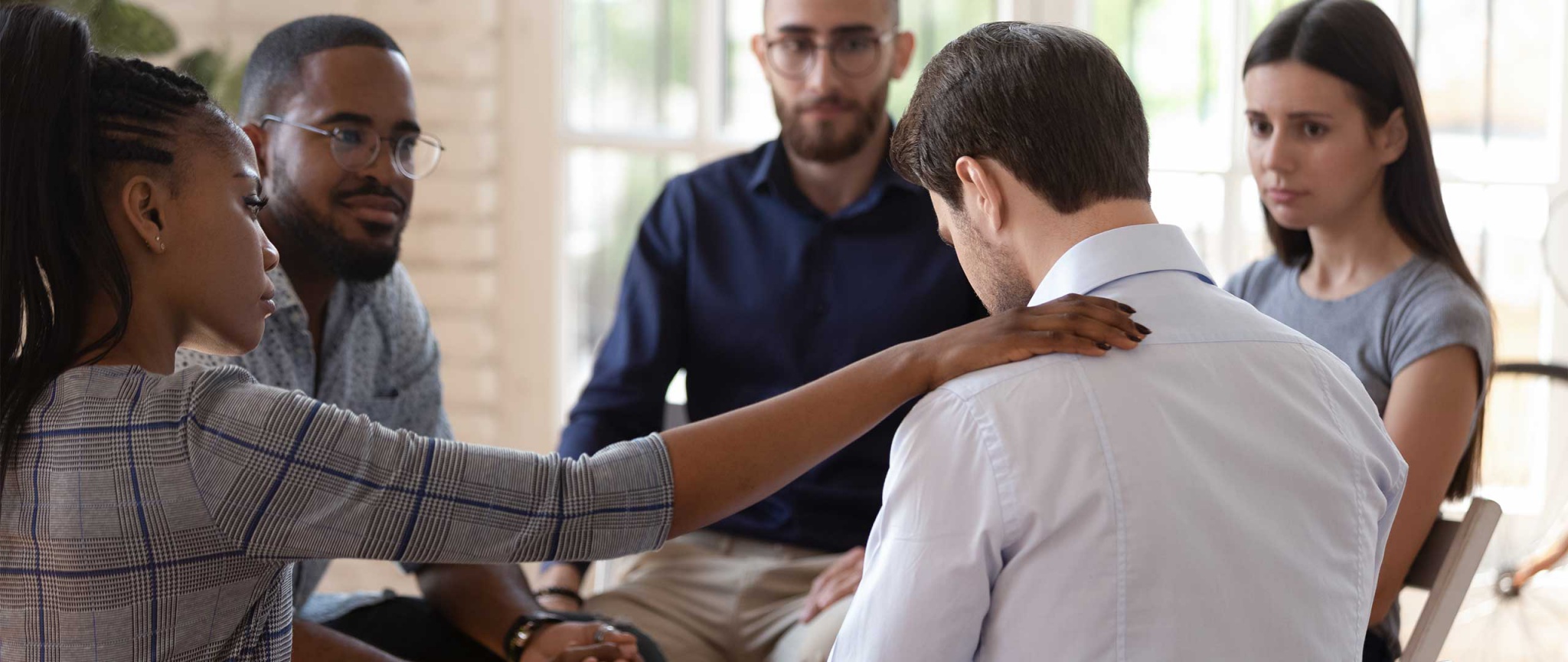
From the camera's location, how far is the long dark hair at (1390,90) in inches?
69.2

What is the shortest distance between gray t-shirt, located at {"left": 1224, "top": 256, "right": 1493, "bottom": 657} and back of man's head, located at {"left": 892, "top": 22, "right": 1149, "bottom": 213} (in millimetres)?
673

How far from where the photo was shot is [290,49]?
1.76 metres

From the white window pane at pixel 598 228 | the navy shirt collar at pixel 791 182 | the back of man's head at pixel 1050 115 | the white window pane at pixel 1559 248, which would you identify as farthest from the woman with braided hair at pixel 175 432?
the white window pane at pixel 1559 248

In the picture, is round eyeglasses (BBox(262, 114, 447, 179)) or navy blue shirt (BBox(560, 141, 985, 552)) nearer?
round eyeglasses (BBox(262, 114, 447, 179))

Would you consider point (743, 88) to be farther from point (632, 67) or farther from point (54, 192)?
point (54, 192)

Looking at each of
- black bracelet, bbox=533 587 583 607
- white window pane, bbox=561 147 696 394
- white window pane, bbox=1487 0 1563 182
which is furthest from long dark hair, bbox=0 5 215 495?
white window pane, bbox=1487 0 1563 182

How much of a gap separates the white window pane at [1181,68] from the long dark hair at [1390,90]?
1376 mm

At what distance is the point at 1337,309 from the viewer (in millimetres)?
1815

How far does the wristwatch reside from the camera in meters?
1.63

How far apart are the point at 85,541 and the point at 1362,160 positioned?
5.34 feet

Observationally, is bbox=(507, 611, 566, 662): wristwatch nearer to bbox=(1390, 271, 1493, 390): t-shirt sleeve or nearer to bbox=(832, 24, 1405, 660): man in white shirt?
bbox=(832, 24, 1405, 660): man in white shirt

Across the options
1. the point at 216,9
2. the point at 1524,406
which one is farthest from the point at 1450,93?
the point at 216,9

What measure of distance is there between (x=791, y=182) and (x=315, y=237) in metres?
0.87

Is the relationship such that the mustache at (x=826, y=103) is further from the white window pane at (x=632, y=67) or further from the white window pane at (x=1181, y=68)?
the white window pane at (x=1181, y=68)
